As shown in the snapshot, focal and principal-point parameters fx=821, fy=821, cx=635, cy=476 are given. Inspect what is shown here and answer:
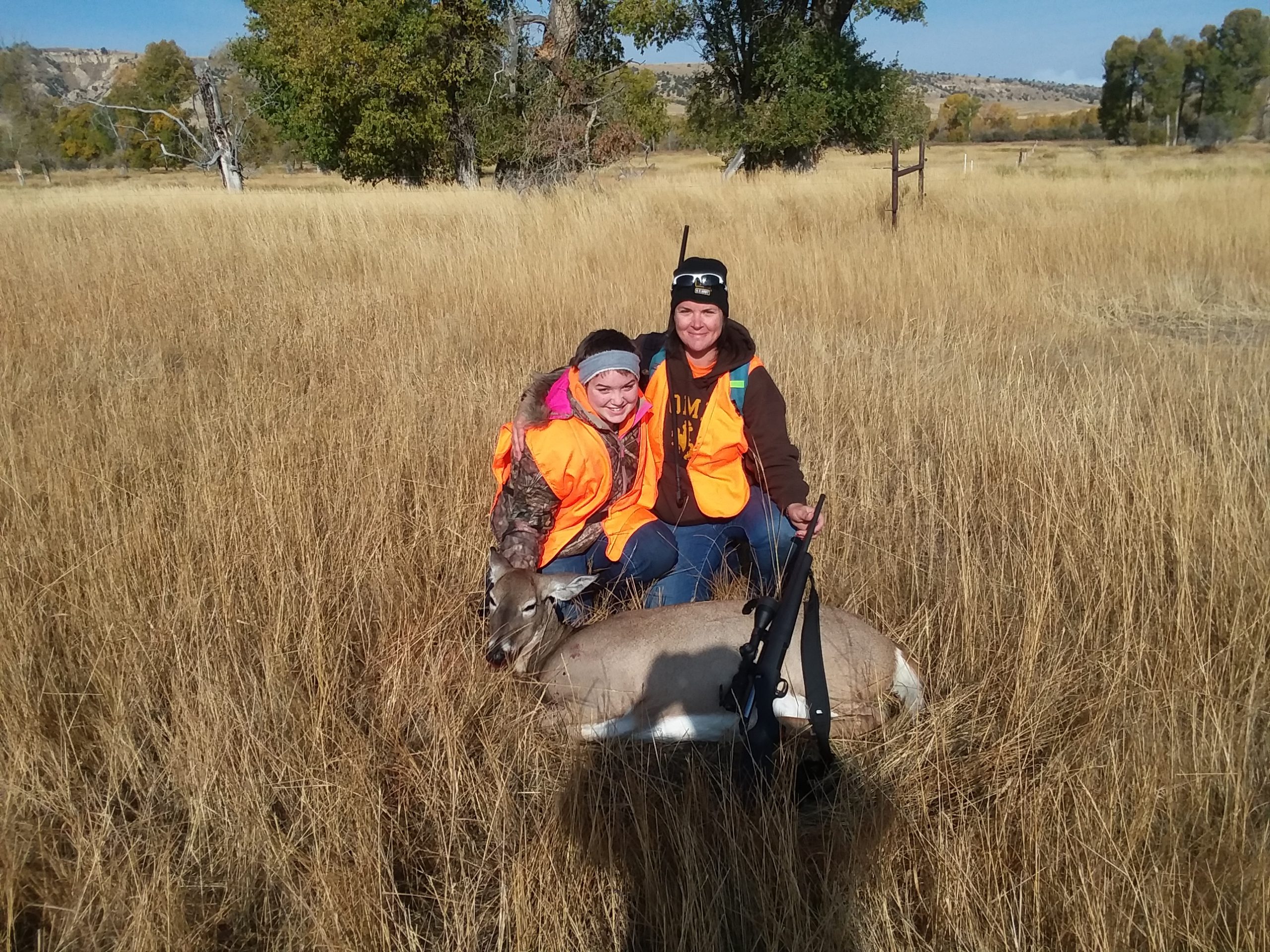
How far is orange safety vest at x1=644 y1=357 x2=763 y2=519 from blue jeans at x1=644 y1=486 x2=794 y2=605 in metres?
0.06

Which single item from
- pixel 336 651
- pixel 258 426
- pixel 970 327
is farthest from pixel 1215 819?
pixel 970 327

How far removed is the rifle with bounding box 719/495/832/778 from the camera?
2018mm

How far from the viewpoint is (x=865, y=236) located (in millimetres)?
9031

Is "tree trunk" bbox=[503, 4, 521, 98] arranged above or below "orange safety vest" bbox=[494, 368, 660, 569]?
above

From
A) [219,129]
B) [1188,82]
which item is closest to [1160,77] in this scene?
[1188,82]

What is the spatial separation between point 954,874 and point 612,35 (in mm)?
18116

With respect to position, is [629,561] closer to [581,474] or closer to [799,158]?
[581,474]

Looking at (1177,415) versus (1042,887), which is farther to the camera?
(1177,415)

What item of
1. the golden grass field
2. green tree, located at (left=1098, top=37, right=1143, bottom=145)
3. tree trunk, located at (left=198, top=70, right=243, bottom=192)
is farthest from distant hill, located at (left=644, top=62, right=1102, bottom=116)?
the golden grass field

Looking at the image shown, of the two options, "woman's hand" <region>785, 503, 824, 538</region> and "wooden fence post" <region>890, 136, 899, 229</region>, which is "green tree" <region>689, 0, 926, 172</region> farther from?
"woman's hand" <region>785, 503, 824, 538</region>

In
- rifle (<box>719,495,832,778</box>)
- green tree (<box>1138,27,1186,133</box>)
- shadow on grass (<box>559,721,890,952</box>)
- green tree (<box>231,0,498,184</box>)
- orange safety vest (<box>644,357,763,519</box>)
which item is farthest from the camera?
green tree (<box>1138,27,1186,133</box>)

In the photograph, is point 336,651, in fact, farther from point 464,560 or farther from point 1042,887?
point 1042,887

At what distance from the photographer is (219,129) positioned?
95.8 ft

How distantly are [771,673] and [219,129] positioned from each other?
33656mm
